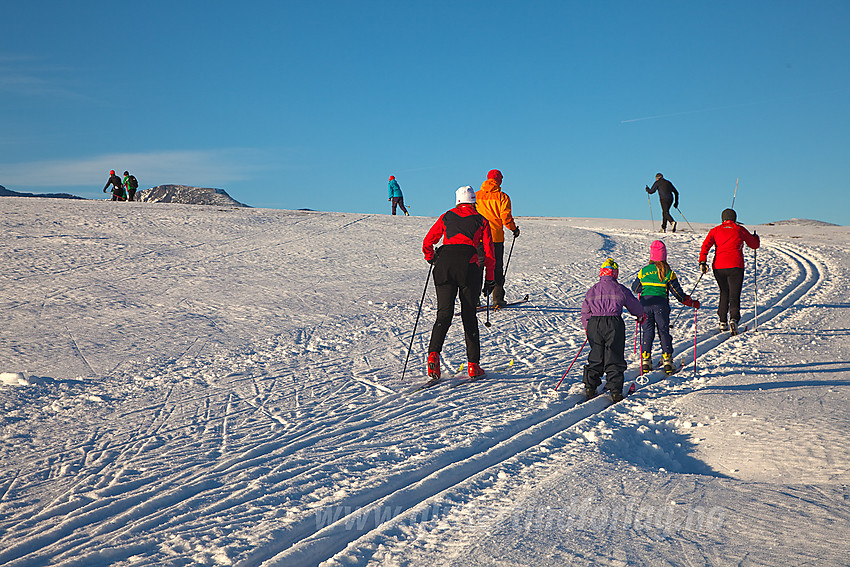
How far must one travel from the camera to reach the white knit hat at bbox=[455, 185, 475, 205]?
6.40 m

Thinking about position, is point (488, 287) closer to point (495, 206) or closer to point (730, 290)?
point (495, 206)

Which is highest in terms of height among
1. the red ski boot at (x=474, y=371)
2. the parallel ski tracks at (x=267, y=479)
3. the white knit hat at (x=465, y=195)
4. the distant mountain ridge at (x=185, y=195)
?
the distant mountain ridge at (x=185, y=195)

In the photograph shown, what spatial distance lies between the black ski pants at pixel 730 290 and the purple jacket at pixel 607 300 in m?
3.36

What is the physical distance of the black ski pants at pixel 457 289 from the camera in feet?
20.5

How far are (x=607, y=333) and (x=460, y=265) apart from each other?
149cm

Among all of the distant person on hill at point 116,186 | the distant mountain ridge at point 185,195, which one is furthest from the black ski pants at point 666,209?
the distant mountain ridge at point 185,195

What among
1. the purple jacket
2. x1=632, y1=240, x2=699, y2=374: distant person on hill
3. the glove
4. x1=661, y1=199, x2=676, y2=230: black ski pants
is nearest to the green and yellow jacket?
x1=632, y1=240, x2=699, y2=374: distant person on hill

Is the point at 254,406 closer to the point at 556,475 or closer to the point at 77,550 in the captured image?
the point at 77,550

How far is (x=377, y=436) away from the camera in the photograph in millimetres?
4777

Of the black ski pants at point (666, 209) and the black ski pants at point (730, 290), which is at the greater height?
the black ski pants at point (666, 209)

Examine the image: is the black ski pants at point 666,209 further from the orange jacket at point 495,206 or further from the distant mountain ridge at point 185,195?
the distant mountain ridge at point 185,195

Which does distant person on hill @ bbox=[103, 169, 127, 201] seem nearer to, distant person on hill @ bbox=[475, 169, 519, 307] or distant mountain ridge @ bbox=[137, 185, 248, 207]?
distant mountain ridge @ bbox=[137, 185, 248, 207]

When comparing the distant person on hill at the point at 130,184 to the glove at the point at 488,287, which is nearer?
the glove at the point at 488,287

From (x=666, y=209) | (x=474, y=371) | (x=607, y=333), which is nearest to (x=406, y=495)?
(x=474, y=371)
